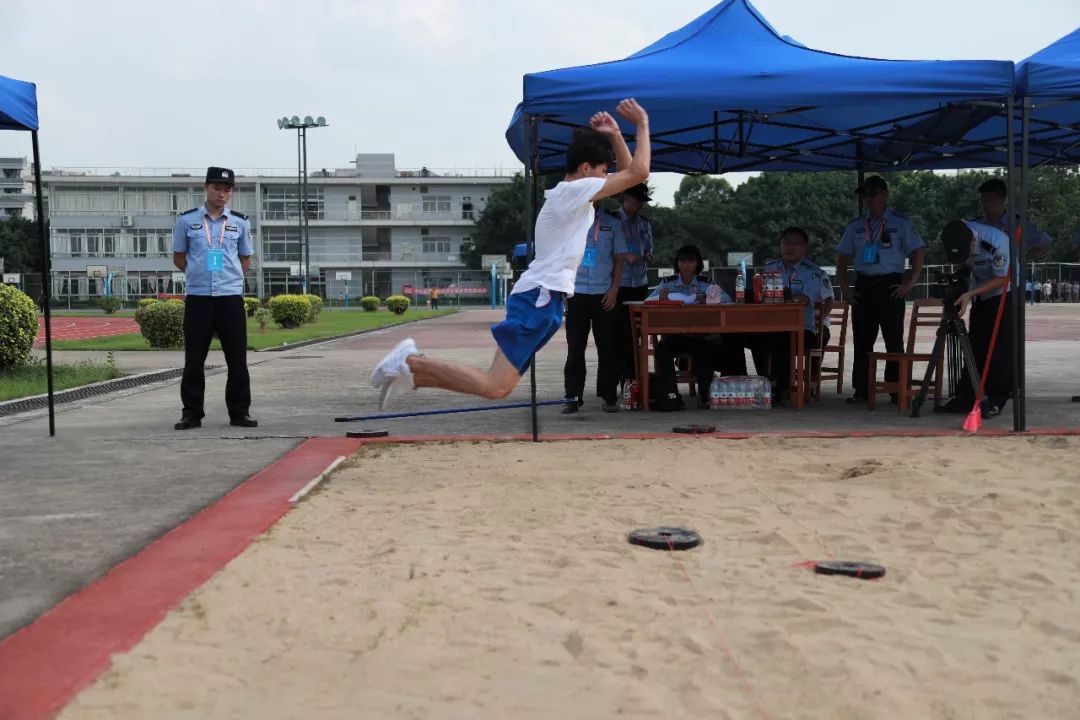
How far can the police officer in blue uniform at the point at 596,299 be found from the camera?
9.29m

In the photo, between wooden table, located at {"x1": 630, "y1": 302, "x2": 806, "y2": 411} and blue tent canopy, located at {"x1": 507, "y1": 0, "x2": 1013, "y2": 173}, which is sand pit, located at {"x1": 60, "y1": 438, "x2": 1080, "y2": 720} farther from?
wooden table, located at {"x1": 630, "y1": 302, "x2": 806, "y2": 411}

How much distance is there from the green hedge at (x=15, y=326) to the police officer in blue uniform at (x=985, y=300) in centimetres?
1044

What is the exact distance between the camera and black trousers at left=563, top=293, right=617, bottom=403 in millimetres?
9328

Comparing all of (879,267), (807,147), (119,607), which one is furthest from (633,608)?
(807,147)

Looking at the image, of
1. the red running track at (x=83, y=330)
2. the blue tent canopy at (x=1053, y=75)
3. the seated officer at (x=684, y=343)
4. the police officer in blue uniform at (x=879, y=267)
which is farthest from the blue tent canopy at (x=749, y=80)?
the red running track at (x=83, y=330)

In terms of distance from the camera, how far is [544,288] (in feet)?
17.8

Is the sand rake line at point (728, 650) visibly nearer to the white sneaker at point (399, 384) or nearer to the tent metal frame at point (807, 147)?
the white sneaker at point (399, 384)

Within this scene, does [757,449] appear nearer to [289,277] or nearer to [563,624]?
[563,624]

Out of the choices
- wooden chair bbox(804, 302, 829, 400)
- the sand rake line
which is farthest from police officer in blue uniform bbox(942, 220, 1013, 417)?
the sand rake line

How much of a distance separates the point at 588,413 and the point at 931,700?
22.4ft

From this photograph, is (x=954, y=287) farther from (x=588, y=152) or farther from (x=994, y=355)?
(x=588, y=152)

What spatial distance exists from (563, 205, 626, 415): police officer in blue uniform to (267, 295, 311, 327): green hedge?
2480cm

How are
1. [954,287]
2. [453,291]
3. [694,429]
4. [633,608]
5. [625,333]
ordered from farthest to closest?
[453,291] < [625,333] < [954,287] < [694,429] < [633,608]

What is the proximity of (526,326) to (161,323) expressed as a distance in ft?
55.1
